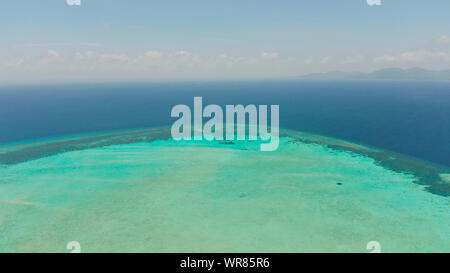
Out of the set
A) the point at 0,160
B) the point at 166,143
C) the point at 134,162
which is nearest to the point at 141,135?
the point at 166,143

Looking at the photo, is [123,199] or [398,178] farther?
[398,178]

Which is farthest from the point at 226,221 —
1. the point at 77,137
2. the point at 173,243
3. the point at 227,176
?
the point at 77,137

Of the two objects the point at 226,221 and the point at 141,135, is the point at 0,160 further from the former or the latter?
the point at 226,221

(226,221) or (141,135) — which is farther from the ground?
(141,135)

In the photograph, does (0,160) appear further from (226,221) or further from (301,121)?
(301,121)

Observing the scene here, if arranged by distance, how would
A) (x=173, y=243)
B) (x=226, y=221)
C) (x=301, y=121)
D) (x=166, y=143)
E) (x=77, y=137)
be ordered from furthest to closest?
(x=301, y=121) < (x=77, y=137) < (x=166, y=143) < (x=226, y=221) < (x=173, y=243)
